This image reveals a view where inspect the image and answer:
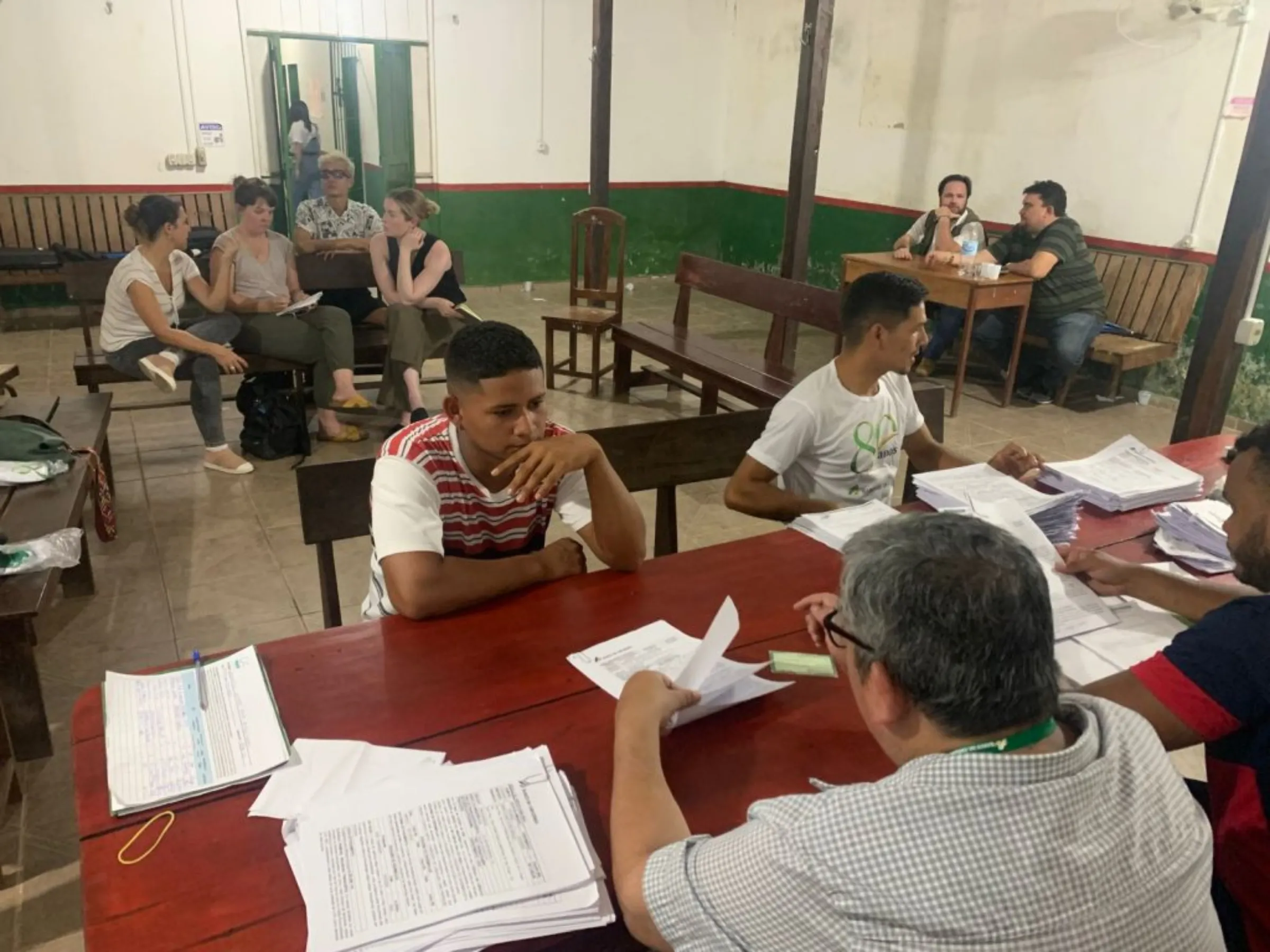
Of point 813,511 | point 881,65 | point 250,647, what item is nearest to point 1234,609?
point 813,511

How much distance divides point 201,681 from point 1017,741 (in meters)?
1.19

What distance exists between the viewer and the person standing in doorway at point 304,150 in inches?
307

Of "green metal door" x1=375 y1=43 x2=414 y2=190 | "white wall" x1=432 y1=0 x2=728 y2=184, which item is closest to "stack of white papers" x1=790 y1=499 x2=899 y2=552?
"green metal door" x1=375 y1=43 x2=414 y2=190

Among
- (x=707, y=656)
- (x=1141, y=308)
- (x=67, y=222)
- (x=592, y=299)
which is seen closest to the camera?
(x=707, y=656)

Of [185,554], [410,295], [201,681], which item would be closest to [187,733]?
[201,681]

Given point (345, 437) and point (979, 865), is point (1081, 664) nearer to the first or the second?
point (979, 865)

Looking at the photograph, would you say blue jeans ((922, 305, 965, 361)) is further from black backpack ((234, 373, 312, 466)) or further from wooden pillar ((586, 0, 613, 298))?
black backpack ((234, 373, 312, 466))

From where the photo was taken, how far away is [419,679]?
1492 millimetres

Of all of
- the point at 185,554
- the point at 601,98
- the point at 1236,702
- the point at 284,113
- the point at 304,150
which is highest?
the point at 601,98

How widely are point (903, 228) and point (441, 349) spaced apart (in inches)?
182

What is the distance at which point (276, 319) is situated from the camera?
15.3 ft

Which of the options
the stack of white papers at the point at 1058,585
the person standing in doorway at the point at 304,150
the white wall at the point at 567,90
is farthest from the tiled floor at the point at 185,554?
the white wall at the point at 567,90

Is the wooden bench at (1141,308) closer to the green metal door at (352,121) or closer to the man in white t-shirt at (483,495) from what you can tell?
the man in white t-shirt at (483,495)

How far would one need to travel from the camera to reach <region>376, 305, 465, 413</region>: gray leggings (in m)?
4.90
